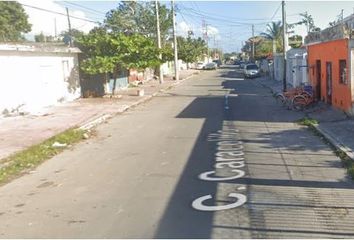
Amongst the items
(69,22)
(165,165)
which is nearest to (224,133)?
(165,165)

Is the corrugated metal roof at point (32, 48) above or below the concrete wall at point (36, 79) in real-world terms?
above

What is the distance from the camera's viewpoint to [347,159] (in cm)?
929

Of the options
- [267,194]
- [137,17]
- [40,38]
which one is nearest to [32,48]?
[267,194]

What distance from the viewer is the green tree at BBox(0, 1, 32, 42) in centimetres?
5875

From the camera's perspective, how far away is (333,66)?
17562 mm

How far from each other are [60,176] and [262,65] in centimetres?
4911

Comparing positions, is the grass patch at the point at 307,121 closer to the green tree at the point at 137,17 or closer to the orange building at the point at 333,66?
the orange building at the point at 333,66

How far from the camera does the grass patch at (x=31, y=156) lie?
978cm

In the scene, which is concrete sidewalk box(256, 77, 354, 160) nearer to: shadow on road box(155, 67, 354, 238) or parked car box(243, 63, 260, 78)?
shadow on road box(155, 67, 354, 238)

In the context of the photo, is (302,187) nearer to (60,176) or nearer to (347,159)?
(347,159)

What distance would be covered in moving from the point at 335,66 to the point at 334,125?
13.5ft

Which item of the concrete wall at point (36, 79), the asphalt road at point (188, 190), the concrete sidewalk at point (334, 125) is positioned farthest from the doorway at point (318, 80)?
the concrete wall at point (36, 79)

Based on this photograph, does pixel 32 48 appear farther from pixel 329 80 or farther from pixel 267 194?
pixel 267 194

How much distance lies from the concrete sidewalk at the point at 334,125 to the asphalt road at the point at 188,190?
1.34 feet
